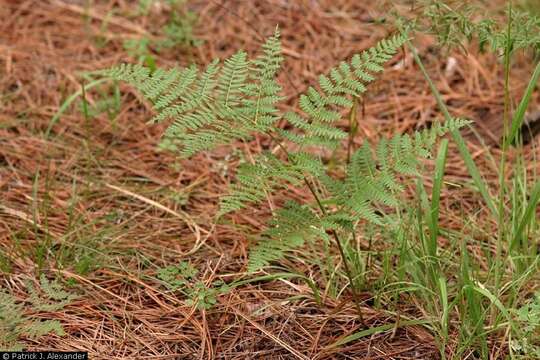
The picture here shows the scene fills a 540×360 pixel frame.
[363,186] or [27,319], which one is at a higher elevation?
[363,186]

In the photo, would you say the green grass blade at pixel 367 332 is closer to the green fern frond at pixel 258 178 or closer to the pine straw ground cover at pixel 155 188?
the pine straw ground cover at pixel 155 188

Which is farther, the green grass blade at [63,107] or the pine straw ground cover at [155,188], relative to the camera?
the green grass blade at [63,107]

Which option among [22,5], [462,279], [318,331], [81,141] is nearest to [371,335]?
[318,331]

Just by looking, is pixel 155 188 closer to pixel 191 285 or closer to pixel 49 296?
pixel 191 285

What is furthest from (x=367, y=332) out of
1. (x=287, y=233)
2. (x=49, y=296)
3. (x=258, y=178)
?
(x=49, y=296)

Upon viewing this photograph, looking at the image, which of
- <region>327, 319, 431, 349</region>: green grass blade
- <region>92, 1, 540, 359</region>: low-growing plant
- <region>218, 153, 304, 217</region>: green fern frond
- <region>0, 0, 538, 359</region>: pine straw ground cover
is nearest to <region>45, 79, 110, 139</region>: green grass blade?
<region>0, 0, 538, 359</region>: pine straw ground cover

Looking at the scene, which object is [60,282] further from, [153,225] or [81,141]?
[81,141]

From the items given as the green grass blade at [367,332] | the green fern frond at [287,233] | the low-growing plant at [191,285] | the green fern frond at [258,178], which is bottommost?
the low-growing plant at [191,285]

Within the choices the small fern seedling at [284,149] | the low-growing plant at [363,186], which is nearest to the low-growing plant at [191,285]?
the low-growing plant at [363,186]

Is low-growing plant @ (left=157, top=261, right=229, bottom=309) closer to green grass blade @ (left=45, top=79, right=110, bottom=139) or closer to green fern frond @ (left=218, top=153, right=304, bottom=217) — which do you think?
green fern frond @ (left=218, top=153, right=304, bottom=217)
